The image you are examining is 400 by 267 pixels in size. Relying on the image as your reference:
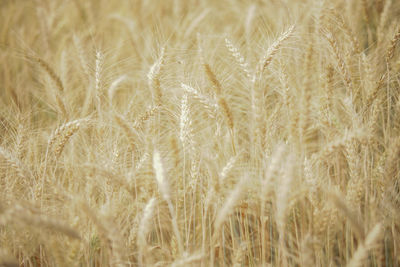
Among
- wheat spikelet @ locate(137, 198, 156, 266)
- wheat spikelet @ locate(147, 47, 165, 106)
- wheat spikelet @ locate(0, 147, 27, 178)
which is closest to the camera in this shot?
wheat spikelet @ locate(137, 198, 156, 266)

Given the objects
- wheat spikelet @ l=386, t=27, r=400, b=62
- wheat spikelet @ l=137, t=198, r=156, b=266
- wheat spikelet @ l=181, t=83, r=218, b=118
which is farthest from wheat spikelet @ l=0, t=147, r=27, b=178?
wheat spikelet @ l=386, t=27, r=400, b=62

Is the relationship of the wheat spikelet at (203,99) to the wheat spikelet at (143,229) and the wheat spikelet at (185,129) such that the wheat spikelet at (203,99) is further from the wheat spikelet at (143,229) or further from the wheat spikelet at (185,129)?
the wheat spikelet at (143,229)

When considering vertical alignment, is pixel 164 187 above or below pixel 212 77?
below

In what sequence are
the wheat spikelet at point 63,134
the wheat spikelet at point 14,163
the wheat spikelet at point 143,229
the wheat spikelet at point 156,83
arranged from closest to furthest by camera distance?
the wheat spikelet at point 143,229
the wheat spikelet at point 14,163
the wheat spikelet at point 63,134
the wheat spikelet at point 156,83

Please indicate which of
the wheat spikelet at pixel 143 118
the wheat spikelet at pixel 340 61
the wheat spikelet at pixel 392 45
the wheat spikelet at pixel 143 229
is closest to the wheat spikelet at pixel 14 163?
the wheat spikelet at pixel 143 118

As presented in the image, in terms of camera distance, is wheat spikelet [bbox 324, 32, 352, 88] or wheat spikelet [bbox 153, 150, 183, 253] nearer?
wheat spikelet [bbox 153, 150, 183, 253]

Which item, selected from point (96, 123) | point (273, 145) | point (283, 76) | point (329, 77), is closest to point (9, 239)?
point (96, 123)

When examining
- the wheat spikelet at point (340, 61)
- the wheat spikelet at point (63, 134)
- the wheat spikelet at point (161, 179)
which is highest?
the wheat spikelet at point (340, 61)

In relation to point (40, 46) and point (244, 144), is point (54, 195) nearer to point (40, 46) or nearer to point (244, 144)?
point (244, 144)

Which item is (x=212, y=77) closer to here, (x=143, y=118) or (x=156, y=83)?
(x=156, y=83)

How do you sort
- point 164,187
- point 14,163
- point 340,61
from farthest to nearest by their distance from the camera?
1. point 340,61
2. point 14,163
3. point 164,187

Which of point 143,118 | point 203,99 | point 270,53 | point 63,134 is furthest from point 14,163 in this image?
point 270,53

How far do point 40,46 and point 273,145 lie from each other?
10.3ft

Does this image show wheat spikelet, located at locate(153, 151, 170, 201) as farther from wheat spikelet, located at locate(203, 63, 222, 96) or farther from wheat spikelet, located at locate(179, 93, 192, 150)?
wheat spikelet, located at locate(203, 63, 222, 96)
